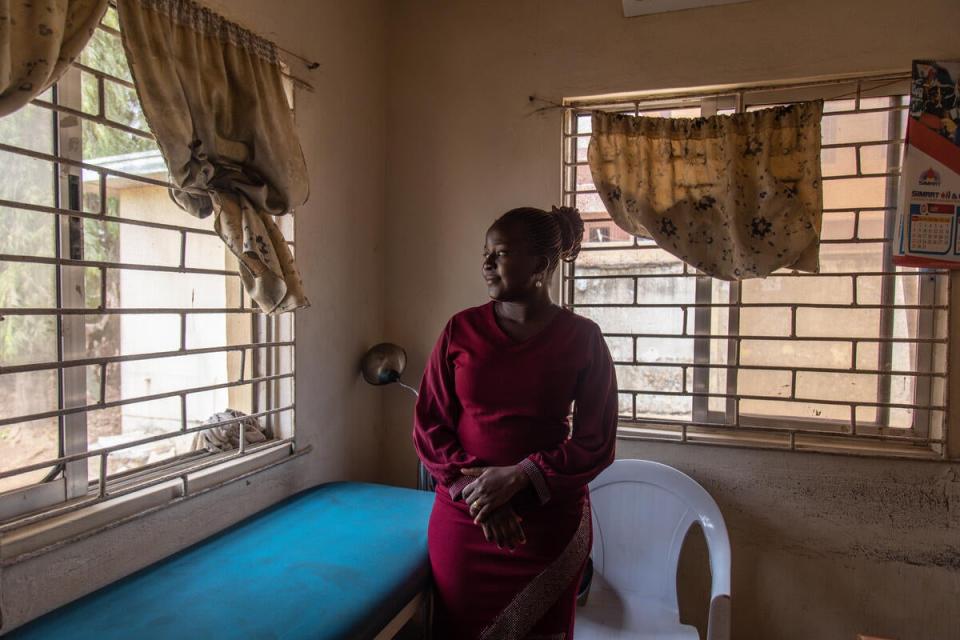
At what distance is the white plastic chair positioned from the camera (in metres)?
1.73

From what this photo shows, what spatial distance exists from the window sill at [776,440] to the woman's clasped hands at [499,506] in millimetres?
926

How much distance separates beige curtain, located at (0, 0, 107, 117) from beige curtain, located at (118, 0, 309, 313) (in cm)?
21

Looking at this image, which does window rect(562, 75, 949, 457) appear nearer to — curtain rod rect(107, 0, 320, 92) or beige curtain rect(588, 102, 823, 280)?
beige curtain rect(588, 102, 823, 280)

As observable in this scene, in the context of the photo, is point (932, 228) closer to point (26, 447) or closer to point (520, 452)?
point (520, 452)

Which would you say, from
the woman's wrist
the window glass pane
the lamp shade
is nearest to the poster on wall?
the woman's wrist

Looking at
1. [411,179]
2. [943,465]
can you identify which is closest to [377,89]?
[411,179]

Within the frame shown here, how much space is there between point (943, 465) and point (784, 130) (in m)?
1.20

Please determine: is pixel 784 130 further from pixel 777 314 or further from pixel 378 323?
pixel 378 323

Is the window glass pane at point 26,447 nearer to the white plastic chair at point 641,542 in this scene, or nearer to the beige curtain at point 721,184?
the white plastic chair at point 641,542

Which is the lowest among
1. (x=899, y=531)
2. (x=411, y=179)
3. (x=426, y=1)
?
(x=899, y=531)

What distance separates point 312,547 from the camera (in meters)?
1.44

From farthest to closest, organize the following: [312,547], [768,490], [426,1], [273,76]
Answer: [426,1] < [768,490] < [273,76] < [312,547]

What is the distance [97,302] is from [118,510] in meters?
0.50

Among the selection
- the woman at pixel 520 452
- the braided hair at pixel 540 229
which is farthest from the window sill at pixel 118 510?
the braided hair at pixel 540 229
